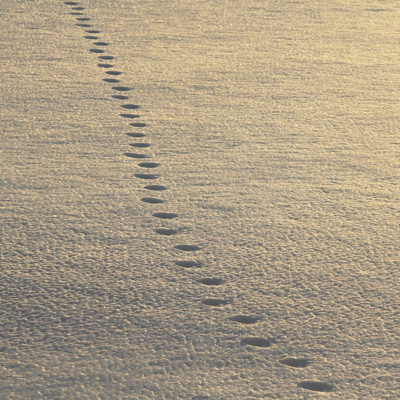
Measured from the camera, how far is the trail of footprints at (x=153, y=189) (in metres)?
1.87

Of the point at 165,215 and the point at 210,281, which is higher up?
the point at 165,215

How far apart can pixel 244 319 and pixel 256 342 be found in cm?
10

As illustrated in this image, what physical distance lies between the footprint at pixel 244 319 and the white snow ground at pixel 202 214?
20 millimetres

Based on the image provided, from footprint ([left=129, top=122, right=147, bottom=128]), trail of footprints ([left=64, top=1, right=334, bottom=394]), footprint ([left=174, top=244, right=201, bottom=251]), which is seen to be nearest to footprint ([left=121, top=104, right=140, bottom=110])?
trail of footprints ([left=64, top=1, right=334, bottom=394])

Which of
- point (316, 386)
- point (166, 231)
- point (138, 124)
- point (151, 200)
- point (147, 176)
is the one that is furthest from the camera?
point (138, 124)

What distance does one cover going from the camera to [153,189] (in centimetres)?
268

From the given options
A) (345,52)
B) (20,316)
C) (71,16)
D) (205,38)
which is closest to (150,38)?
(205,38)

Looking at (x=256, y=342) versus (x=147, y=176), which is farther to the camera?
(x=147, y=176)

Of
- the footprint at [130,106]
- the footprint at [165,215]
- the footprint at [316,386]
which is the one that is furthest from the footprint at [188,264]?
the footprint at [130,106]

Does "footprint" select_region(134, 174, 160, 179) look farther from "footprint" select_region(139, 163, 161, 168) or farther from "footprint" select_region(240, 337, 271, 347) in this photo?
"footprint" select_region(240, 337, 271, 347)

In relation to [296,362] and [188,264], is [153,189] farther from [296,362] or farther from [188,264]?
[296,362]

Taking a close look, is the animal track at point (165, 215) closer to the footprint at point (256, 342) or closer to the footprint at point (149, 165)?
the footprint at point (149, 165)

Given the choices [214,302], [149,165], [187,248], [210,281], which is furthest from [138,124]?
[214,302]

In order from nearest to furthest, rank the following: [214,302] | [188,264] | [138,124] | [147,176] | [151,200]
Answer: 1. [214,302]
2. [188,264]
3. [151,200]
4. [147,176]
5. [138,124]
